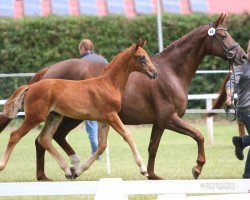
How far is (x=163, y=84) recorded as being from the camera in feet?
40.6

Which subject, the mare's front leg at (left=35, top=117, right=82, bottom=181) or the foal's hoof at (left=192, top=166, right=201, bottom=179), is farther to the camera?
the mare's front leg at (left=35, top=117, right=82, bottom=181)

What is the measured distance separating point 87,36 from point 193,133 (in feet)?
43.5

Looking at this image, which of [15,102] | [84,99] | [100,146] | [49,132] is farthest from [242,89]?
[15,102]

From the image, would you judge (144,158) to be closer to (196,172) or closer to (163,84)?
(163,84)

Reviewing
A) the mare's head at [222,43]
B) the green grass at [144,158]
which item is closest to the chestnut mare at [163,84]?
the mare's head at [222,43]

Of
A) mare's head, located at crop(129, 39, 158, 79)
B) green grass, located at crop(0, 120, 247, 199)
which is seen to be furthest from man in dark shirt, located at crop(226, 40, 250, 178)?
mare's head, located at crop(129, 39, 158, 79)

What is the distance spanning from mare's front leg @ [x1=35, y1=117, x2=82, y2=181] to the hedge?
11.9 metres

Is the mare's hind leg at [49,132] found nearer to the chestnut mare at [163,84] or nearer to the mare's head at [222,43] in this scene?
the chestnut mare at [163,84]

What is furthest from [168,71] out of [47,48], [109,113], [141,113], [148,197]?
[47,48]

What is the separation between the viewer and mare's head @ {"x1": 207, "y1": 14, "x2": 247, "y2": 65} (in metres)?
12.4

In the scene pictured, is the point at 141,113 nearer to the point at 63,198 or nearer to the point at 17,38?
the point at 63,198

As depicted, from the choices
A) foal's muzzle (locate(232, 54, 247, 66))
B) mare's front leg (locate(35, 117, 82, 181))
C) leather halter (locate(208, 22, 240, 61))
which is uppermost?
leather halter (locate(208, 22, 240, 61))

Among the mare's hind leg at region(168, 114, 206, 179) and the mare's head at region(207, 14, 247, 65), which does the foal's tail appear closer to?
the mare's hind leg at region(168, 114, 206, 179)

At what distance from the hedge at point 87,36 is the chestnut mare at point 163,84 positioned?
1198cm
